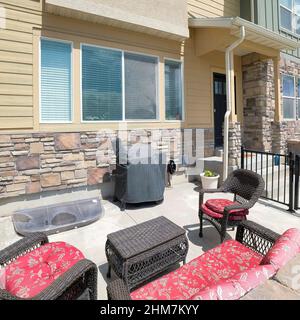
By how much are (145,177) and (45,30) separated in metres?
3.49

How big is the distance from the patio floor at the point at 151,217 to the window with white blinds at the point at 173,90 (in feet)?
7.58

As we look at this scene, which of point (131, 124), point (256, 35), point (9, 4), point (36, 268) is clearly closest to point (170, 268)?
point (36, 268)

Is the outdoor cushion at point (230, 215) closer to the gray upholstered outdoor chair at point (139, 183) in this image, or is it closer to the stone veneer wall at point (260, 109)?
the gray upholstered outdoor chair at point (139, 183)

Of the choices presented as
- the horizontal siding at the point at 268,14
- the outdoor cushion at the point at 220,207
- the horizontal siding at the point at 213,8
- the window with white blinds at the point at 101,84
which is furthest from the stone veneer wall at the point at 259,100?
the outdoor cushion at the point at 220,207

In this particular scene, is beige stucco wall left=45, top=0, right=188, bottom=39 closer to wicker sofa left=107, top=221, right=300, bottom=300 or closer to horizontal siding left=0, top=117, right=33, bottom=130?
horizontal siding left=0, top=117, right=33, bottom=130

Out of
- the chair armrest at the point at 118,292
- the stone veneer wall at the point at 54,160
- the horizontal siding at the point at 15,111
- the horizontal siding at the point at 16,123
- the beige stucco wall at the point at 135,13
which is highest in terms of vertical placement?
the beige stucco wall at the point at 135,13

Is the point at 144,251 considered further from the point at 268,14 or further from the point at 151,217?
the point at 268,14

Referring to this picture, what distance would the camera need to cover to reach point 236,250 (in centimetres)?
239

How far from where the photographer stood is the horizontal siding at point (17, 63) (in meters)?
4.39

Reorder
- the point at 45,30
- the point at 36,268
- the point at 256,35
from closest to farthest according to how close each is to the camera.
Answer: the point at 36,268 < the point at 45,30 < the point at 256,35

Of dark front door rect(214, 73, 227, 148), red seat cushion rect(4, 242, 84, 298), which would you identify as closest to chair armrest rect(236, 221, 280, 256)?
red seat cushion rect(4, 242, 84, 298)

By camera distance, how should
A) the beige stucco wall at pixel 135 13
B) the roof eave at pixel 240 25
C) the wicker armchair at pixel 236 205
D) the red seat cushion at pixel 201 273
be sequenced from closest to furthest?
the red seat cushion at pixel 201 273
the wicker armchair at pixel 236 205
the beige stucco wall at pixel 135 13
the roof eave at pixel 240 25
